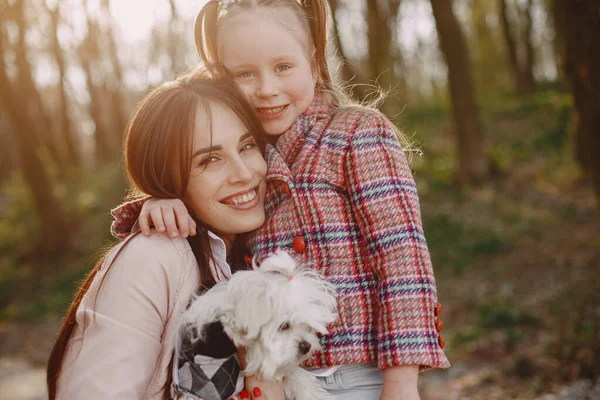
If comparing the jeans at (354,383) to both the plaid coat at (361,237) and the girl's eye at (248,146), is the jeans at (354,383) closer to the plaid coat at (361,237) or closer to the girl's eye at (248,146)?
the plaid coat at (361,237)

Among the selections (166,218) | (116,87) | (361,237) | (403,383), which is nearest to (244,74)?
(166,218)

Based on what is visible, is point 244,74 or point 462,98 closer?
point 244,74

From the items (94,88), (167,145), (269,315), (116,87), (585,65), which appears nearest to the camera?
(269,315)

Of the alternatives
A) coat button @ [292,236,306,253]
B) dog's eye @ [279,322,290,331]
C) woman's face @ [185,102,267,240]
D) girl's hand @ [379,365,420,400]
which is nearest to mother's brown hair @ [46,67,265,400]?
woman's face @ [185,102,267,240]

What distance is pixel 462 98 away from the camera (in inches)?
426

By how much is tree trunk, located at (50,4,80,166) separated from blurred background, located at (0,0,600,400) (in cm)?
5

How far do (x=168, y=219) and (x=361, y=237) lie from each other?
787 millimetres

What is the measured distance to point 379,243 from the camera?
213 centimetres

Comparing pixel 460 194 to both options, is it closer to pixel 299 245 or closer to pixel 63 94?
pixel 299 245

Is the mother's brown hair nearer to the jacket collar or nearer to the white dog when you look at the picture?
the jacket collar

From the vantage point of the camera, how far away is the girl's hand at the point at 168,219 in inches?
85.5

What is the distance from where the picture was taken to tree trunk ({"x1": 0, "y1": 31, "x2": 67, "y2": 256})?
1244 centimetres

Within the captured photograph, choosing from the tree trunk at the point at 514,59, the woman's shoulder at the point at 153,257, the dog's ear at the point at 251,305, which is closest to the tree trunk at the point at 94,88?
the tree trunk at the point at 514,59

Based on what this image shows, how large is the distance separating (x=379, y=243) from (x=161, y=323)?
888 mm
